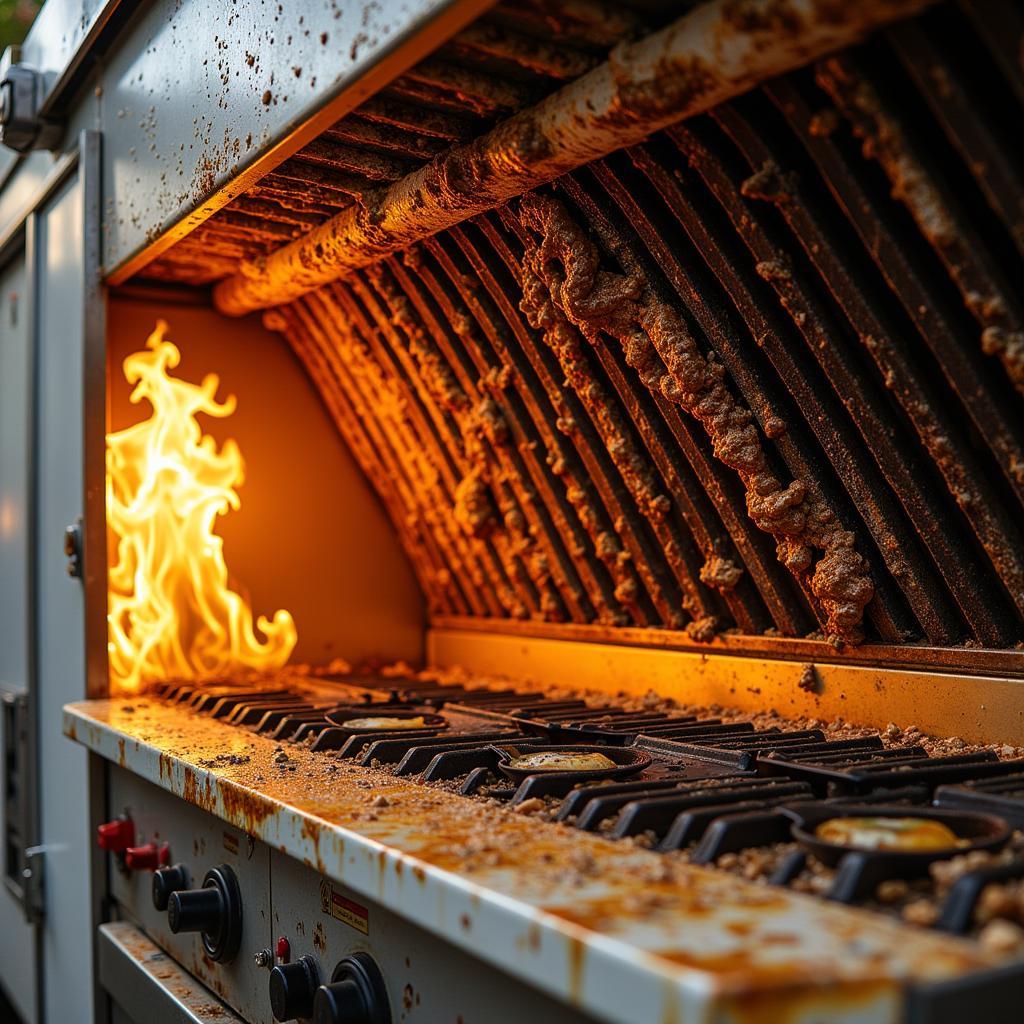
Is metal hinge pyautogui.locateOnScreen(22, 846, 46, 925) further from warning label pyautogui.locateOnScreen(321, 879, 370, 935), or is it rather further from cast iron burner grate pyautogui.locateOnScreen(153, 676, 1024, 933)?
warning label pyautogui.locateOnScreen(321, 879, 370, 935)

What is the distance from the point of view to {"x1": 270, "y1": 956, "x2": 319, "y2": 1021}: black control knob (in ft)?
4.85

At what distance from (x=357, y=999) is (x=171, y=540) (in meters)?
1.64

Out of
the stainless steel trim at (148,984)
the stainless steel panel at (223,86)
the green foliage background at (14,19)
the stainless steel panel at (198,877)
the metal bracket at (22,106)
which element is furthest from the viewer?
the green foliage background at (14,19)

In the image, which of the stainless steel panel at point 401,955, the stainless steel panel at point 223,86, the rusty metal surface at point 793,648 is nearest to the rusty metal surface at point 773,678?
the rusty metal surface at point 793,648

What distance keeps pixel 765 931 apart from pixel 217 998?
1.32 m

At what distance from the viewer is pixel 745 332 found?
176 centimetres

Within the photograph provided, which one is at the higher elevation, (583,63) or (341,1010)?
(583,63)

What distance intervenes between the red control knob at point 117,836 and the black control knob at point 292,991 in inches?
34.8

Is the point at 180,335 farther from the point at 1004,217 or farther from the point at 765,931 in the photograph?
the point at 765,931

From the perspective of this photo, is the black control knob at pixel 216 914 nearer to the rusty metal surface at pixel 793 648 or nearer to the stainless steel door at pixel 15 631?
the rusty metal surface at pixel 793 648

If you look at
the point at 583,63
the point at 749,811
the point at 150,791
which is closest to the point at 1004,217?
the point at 583,63

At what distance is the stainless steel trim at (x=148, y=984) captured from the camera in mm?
1824

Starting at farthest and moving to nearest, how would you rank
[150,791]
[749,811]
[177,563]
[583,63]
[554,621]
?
[177,563] → [554,621] → [150,791] → [583,63] → [749,811]

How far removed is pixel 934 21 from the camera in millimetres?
1217
